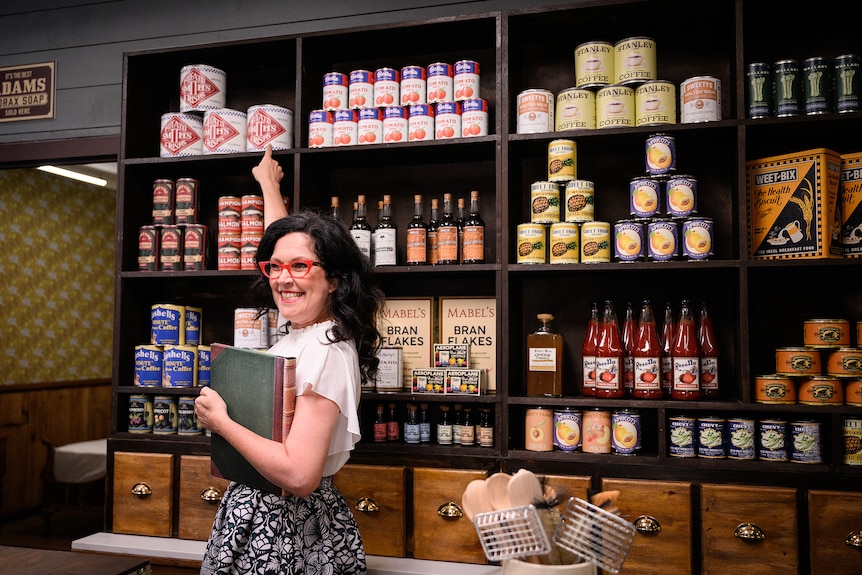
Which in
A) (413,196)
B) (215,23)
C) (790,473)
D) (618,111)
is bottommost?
(790,473)

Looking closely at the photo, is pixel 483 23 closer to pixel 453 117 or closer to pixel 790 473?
pixel 453 117

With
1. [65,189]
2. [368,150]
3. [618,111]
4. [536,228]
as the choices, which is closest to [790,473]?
[536,228]

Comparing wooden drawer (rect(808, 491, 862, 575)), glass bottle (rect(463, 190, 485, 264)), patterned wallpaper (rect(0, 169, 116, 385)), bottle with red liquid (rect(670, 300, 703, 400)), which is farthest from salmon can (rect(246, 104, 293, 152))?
patterned wallpaper (rect(0, 169, 116, 385))

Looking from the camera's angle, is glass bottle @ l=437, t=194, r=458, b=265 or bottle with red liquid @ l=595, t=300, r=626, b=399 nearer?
bottle with red liquid @ l=595, t=300, r=626, b=399

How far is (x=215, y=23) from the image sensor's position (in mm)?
2836

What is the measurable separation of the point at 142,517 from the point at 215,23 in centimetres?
203

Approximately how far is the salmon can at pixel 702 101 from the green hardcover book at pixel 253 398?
4.84 feet

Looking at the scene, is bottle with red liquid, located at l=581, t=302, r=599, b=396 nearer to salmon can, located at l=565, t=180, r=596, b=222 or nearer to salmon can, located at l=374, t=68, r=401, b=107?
salmon can, located at l=565, t=180, r=596, b=222

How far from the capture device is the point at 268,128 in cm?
238

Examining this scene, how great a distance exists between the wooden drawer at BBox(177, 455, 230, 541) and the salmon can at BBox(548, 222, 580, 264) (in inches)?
54.0

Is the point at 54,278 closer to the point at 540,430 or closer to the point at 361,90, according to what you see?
the point at 361,90

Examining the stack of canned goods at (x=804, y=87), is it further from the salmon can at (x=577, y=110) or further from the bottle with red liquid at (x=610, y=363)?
the bottle with red liquid at (x=610, y=363)

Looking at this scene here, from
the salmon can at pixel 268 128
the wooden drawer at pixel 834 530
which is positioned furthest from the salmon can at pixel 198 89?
the wooden drawer at pixel 834 530

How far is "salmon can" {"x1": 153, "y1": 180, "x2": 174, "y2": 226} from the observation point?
251 cm
